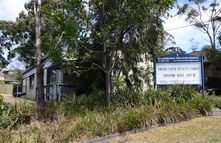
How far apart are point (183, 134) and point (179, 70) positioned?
598 centimetres

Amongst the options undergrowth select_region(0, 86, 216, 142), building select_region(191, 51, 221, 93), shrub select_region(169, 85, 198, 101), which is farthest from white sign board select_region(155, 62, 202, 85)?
building select_region(191, 51, 221, 93)

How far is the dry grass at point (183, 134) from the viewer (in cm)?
1069

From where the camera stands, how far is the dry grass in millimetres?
10693

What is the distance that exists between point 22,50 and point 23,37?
2.78 metres

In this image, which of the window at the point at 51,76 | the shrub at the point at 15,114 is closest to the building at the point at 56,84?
the window at the point at 51,76

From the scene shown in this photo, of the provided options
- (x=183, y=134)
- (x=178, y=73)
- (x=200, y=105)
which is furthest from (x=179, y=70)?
(x=183, y=134)

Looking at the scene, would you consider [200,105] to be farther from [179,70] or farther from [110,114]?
[110,114]

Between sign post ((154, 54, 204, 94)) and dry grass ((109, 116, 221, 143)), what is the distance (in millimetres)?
3779

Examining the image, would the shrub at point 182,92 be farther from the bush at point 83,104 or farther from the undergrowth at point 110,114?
the bush at point 83,104

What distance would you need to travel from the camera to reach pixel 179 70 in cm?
1706

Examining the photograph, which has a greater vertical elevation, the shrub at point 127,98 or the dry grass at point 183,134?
the shrub at point 127,98

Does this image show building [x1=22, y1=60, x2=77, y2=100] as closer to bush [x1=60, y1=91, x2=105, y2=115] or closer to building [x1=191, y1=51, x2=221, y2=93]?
bush [x1=60, y1=91, x2=105, y2=115]

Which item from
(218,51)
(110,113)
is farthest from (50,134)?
(218,51)

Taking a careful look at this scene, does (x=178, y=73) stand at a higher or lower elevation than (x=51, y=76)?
lower
